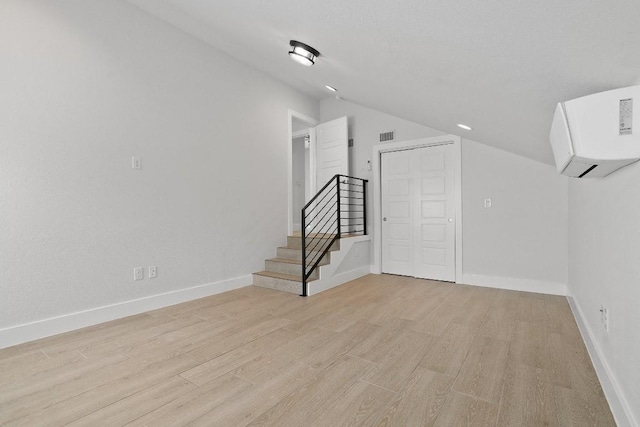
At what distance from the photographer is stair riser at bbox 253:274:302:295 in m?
3.79

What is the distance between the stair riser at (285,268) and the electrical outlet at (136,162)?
214 centimetres

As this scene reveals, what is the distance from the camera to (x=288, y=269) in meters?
4.16

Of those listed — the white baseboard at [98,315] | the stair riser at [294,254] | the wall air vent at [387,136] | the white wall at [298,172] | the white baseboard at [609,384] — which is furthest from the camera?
the white wall at [298,172]

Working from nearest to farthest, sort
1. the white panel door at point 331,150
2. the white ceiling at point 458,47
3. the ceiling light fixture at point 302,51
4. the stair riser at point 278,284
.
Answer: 1. the white ceiling at point 458,47
2. the ceiling light fixture at point 302,51
3. the stair riser at point 278,284
4. the white panel door at point 331,150

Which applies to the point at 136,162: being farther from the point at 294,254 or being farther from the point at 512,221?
the point at 512,221

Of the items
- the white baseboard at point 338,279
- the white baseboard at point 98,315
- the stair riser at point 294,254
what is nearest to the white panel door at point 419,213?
the white baseboard at point 338,279

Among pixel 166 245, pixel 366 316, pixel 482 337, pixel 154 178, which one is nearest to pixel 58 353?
pixel 166 245

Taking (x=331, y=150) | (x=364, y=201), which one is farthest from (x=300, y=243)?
(x=331, y=150)

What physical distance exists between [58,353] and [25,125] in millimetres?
1894

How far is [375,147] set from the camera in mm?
5027

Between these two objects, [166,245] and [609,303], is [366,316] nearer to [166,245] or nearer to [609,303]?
[609,303]

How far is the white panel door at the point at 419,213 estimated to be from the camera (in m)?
4.39

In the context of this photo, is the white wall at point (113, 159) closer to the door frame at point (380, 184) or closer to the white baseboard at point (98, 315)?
the white baseboard at point (98, 315)

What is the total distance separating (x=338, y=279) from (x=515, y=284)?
237cm
